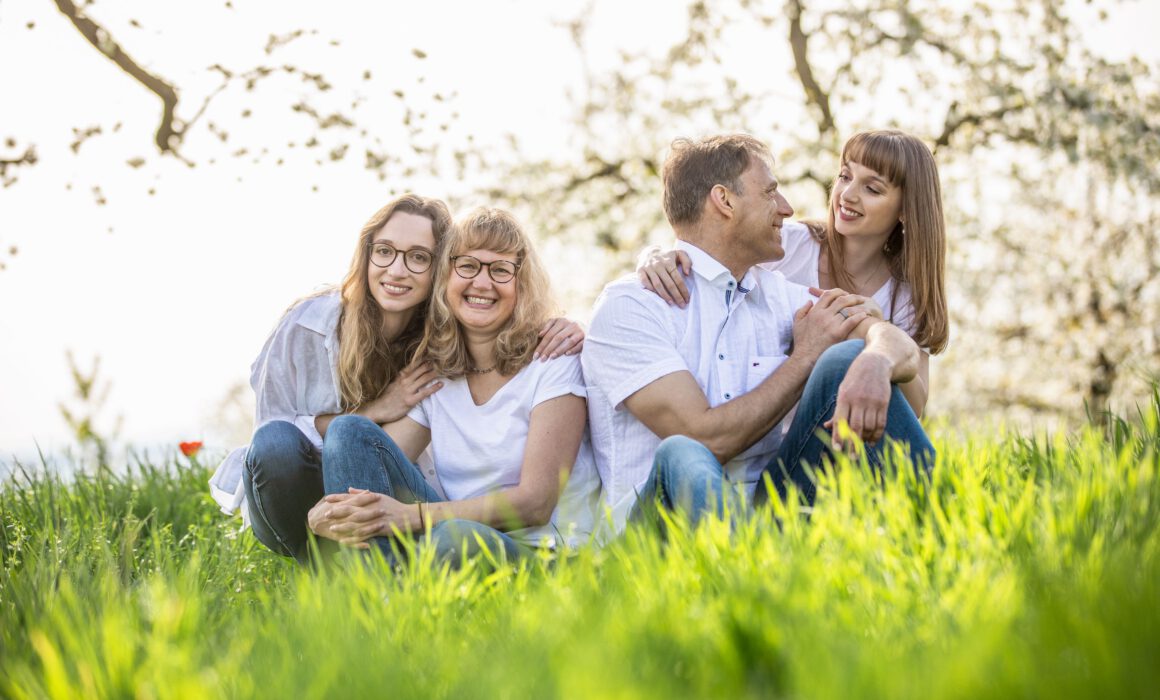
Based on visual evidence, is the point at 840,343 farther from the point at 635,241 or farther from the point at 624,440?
the point at 635,241

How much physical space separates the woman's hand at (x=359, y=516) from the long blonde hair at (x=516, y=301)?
64cm

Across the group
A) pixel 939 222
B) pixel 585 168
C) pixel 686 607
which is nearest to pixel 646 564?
pixel 686 607

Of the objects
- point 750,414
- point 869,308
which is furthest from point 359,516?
point 869,308

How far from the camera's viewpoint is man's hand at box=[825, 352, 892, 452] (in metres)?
2.94

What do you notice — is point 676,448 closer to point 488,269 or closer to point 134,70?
point 488,269

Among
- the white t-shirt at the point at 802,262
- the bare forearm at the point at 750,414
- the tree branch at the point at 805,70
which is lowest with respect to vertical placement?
the bare forearm at the point at 750,414

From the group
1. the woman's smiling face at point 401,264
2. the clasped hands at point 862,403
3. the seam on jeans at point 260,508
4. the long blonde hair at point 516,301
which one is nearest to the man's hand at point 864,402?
the clasped hands at point 862,403

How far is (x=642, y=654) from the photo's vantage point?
1870 millimetres

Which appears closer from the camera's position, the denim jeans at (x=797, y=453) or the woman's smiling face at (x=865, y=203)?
the denim jeans at (x=797, y=453)

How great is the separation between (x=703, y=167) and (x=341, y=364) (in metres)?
1.43

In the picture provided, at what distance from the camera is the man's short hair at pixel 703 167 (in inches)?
144

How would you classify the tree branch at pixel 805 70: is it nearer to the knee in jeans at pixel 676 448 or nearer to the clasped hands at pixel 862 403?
the clasped hands at pixel 862 403

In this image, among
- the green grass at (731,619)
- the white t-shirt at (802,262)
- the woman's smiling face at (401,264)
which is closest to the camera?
the green grass at (731,619)

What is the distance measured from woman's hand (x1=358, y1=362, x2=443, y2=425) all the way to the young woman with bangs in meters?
0.90
